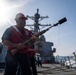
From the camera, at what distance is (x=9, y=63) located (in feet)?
14.6

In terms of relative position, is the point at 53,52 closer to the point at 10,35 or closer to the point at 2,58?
the point at 2,58

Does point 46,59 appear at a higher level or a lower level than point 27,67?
higher

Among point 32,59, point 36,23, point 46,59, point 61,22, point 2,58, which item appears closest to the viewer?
point 61,22

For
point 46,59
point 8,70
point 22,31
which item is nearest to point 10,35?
point 22,31

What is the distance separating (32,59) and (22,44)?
3.02m

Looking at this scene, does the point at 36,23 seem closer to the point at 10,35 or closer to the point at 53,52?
the point at 53,52

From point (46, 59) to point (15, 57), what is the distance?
1671 inches

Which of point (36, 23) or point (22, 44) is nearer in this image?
point (22, 44)

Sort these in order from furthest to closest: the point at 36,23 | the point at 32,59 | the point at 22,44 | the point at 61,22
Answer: the point at 36,23, the point at 32,59, the point at 61,22, the point at 22,44

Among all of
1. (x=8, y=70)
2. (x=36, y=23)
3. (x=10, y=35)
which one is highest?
(x=36, y=23)

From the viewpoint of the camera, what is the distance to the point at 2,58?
2425 cm

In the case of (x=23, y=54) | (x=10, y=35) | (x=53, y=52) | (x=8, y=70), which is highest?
(x=53, y=52)

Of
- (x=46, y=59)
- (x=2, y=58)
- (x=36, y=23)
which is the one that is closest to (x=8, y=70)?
(x=2, y=58)

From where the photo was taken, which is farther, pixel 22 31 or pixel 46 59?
pixel 46 59
